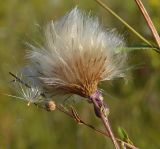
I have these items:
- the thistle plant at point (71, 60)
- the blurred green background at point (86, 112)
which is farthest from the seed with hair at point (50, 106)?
the blurred green background at point (86, 112)

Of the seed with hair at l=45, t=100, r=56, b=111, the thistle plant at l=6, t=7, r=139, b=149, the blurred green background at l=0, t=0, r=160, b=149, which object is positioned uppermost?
the thistle plant at l=6, t=7, r=139, b=149

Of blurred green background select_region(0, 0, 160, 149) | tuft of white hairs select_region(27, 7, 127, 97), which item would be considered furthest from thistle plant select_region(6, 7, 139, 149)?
blurred green background select_region(0, 0, 160, 149)

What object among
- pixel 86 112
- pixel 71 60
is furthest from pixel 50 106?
pixel 86 112

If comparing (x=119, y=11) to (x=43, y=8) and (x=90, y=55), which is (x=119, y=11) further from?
(x=90, y=55)

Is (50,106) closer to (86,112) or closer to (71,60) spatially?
(71,60)

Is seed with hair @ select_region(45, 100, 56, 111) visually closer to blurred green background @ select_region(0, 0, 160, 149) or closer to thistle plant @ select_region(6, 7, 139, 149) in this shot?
thistle plant @ select_region(6, 7, 139, 149)

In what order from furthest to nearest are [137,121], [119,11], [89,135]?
[119,11]
[89,135]
[137,121]

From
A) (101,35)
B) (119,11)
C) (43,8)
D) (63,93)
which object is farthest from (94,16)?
(43,8)
